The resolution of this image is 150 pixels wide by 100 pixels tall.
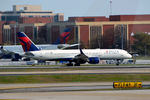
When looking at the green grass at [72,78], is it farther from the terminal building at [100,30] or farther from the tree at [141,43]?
the terminal building at [100,30]

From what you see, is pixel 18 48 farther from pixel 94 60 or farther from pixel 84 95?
pixel 84 95

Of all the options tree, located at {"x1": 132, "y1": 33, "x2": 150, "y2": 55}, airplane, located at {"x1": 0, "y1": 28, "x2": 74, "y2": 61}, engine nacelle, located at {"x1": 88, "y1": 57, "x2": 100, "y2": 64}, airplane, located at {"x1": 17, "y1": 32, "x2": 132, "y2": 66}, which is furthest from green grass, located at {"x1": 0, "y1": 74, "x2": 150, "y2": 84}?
tree, located at {"x1": 132, "y1": 33, "x2": 150, "y2": 55}

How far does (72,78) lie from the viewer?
181 ft

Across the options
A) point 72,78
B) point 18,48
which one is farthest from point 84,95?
point 18,48

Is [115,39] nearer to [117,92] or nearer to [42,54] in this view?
[42,54]

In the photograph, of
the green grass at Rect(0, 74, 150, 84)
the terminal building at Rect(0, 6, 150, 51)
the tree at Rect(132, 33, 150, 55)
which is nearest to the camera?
the green grass at Rect(0, 74, 150, 84)

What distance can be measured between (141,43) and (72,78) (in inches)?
3288

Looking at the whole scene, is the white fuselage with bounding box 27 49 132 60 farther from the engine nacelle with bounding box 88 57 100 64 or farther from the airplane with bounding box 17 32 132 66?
the engine nacelle with bounding box 88 57 100 64

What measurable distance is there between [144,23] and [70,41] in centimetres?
2939

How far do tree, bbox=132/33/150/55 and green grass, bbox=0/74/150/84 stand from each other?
76.8 m

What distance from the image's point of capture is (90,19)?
6590 inches

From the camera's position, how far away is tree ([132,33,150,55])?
133m

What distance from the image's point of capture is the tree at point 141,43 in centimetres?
13300

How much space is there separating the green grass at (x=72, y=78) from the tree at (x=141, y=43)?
252ft
